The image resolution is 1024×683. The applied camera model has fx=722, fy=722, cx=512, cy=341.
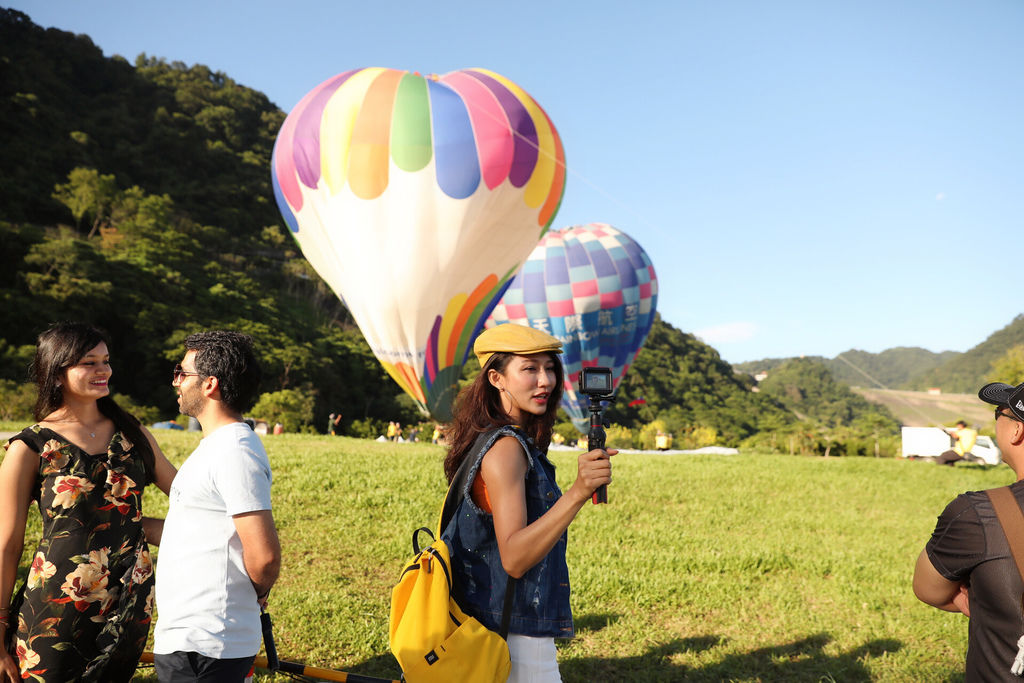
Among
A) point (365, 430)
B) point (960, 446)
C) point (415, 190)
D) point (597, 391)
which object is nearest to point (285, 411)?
point (365, 430)

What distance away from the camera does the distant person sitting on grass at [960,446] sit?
1775 cm

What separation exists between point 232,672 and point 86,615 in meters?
0.82

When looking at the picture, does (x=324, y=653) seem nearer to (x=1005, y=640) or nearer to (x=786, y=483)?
(x=1005, y=640)

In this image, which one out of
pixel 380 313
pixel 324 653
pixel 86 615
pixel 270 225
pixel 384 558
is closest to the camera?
pixel 86 615

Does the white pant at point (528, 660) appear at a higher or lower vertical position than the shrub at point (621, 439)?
higher

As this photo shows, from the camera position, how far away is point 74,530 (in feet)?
9.23

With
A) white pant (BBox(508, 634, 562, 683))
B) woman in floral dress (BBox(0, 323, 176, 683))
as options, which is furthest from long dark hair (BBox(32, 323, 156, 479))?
white pant (BBox(508, 634, 562, 683))

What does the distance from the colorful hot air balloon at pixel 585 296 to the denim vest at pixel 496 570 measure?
62.0 feet

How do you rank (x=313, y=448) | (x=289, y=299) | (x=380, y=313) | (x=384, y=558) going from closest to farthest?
(x=384, y=558) → (x=313, y=448) → (x=380, y=313) → (x=289, y=299)

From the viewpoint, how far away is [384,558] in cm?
713

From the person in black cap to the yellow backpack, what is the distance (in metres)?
1.34

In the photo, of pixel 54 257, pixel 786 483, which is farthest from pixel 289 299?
pixel 786 483

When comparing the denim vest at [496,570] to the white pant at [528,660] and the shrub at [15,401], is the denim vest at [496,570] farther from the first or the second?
the shrub at [15,401]

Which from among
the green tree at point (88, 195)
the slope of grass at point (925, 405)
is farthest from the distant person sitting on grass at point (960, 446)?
the slope of grass at point (925, 405)
